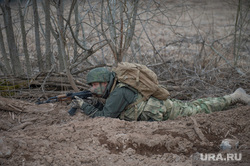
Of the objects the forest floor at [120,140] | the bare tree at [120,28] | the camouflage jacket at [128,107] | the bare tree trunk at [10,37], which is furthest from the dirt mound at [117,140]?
the bare tree trunk at [10,37]

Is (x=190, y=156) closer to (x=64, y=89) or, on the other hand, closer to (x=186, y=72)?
(x=64, y=89)

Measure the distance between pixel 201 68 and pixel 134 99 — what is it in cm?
304

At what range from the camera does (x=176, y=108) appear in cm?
394

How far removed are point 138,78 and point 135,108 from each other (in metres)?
0.45

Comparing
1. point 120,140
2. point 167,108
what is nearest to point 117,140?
point 120,140

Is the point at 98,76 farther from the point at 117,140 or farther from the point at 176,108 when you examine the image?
the point at 176,108

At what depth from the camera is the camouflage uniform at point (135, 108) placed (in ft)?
11.9

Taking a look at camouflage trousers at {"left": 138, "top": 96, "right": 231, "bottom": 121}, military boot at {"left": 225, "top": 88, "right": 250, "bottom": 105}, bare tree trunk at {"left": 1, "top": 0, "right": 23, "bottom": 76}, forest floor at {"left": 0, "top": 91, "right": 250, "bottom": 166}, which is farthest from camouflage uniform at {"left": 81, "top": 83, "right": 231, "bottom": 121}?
bare tree trunk at {"left": 1, "top": 0, "right": 23, "bottom": 76}

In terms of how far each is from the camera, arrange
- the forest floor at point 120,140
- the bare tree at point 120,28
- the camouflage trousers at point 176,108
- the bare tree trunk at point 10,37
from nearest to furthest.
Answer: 1. the forest floor at point 120,140
2. the camouflage trousers at point 176,108
3. the bare tree at point 120,28
4. the bare tree trunk at point 10,37

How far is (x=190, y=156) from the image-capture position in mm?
2756

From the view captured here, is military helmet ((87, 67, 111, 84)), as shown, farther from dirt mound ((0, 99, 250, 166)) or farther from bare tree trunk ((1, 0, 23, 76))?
bare tree trunk ((1, 0, 23, 76))

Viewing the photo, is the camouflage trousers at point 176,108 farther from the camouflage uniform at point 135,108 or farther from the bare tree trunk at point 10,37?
the bare tree trunk at point 10,37

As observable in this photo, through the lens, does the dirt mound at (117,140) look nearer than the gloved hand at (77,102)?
Yes

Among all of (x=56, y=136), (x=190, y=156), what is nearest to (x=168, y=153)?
(x=190, y=156)
